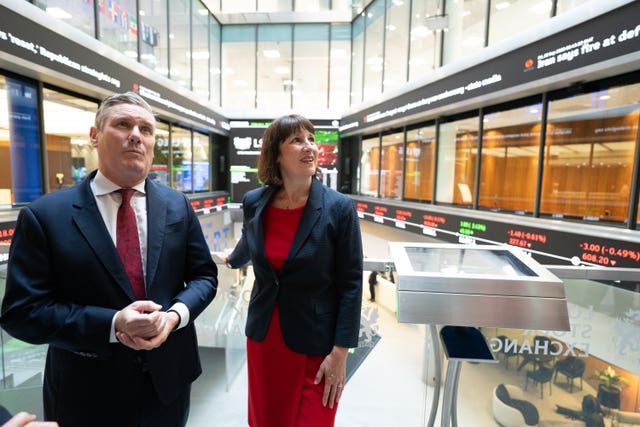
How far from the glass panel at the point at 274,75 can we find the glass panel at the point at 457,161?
6.70 metres

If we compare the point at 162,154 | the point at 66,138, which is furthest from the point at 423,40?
the point at 66,138

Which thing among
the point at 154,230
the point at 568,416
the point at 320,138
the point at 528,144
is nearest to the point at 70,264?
→ the point at 154,230

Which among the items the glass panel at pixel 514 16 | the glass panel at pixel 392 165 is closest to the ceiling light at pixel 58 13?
the glass panel at pixel 514 16

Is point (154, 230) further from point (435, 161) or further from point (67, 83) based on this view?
point (435, 161)

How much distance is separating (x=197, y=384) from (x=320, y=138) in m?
8.91

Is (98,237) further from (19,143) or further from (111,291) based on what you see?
(19,143)

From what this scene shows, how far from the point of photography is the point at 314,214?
1.28 m

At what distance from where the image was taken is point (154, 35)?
25.4ft

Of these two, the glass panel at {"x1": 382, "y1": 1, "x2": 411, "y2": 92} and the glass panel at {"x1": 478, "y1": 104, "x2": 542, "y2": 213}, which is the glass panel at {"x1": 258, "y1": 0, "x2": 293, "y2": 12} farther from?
the glass panel at {"x1": 478, "y1": 104, "x2": 542, "y2": 213}

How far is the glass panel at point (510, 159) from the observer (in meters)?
5.08

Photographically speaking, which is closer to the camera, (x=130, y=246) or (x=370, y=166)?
(x=130, y=246)

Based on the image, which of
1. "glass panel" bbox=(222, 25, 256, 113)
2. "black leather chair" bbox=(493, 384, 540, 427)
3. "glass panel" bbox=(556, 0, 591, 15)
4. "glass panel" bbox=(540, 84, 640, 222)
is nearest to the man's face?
"black leather chair" bbox=(493, 384, 540, 427)

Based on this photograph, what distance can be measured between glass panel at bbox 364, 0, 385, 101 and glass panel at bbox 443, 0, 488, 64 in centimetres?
296

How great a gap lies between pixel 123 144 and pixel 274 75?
39.0 feet
